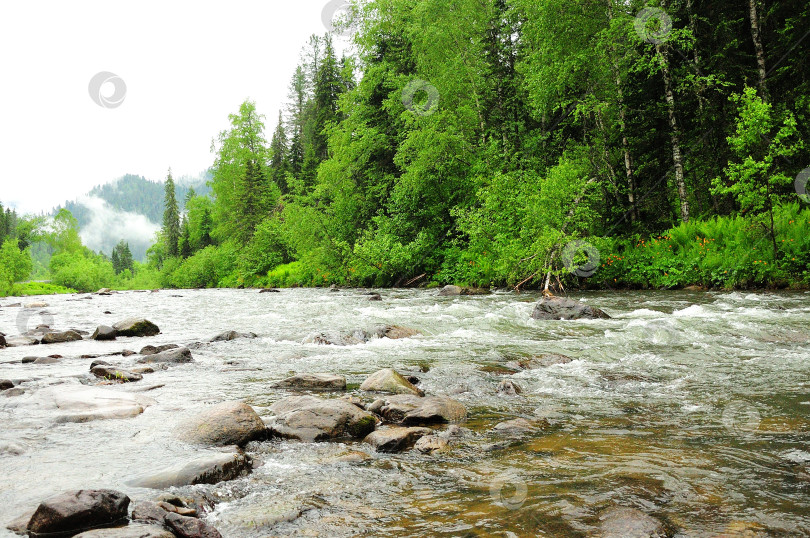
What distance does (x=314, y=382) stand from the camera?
21.5 ft

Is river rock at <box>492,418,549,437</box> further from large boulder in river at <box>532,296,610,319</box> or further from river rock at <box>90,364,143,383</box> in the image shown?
large boulder in river at <box>532,296,610,319</box>

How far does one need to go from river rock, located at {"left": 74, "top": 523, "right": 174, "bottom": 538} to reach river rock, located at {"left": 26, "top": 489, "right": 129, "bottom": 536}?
0.74 feet

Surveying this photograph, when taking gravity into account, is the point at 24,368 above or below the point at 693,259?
below

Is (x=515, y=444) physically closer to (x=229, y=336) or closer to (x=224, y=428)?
(x=224, y=428)

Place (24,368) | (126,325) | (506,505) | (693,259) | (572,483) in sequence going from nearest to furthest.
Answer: (506,505)
(572,483)
(24,368)
(126,325)
(693,259)

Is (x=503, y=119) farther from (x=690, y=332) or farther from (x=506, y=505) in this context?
(x=506, y=505)

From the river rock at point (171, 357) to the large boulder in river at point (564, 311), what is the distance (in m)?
7.92

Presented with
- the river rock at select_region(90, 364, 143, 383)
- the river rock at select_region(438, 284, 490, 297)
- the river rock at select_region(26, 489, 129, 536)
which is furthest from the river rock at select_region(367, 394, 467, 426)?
the river rock at select_region(438, 284, 490, 297)

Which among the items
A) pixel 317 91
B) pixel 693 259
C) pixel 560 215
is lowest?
pixel 693 259

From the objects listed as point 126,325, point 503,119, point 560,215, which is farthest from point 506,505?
point 503,119

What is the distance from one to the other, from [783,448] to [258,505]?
13.1 ft

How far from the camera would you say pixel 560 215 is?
16922mm

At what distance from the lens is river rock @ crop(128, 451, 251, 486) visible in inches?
144

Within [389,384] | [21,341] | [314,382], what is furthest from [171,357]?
[21,341]
